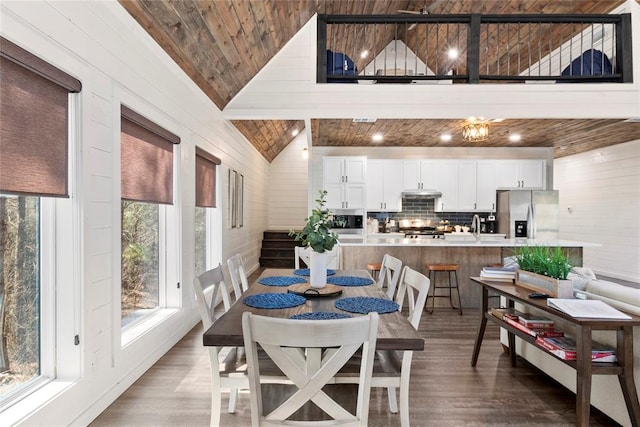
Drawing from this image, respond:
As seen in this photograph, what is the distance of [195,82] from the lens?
4105mm

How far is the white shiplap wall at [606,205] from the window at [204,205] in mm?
7535

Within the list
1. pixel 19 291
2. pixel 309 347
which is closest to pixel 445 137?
pixel 309 347

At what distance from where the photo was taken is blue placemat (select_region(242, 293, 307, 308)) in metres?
2.13

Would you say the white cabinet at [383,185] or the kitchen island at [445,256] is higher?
the white cabinet at [383,185]

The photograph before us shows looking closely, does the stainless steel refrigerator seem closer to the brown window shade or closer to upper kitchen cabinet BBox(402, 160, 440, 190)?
upper kitchen cabinet BBox(402, 160, 440, 190)

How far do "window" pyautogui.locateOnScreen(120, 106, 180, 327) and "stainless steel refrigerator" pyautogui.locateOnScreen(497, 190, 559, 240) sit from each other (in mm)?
5940

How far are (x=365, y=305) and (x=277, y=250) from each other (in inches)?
283

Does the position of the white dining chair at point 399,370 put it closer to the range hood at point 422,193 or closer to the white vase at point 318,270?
the white vase at point 318,270

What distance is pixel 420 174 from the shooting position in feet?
23.7

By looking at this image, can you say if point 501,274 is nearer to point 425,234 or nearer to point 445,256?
point 445,256

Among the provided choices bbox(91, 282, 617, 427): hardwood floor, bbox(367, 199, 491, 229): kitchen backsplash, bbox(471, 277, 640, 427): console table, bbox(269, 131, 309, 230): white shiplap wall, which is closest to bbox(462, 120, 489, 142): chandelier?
bbox(367, 199, 491, 229): kitchen backsplash

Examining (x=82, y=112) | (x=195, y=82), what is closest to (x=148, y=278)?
(x=82, y=112)

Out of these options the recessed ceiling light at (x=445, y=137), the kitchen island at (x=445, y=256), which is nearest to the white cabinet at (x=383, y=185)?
the recessed ceiling light at (x=445, y=137)

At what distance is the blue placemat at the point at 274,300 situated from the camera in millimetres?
2128
